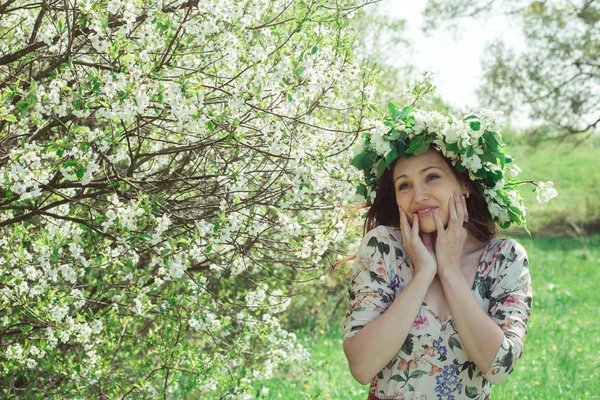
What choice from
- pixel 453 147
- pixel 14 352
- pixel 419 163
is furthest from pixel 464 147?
pixel 14 352

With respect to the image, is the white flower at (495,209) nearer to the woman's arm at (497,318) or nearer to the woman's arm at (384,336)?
the woman's arm at (497,318)

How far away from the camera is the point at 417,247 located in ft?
8.04

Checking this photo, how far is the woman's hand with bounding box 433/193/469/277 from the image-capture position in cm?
242

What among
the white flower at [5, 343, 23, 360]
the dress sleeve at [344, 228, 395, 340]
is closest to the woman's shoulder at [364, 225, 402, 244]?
the dress sleeve at [344, 228, 395, 340]

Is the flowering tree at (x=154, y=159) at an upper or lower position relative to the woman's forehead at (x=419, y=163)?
upper

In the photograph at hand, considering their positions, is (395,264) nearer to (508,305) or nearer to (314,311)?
(508,305)

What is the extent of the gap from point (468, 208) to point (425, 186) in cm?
25

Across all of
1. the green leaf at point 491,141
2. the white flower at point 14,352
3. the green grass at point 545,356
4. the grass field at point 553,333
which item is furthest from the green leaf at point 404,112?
the white flower at point 14,352

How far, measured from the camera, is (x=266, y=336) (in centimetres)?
411

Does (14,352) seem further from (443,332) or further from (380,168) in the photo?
(443,332)

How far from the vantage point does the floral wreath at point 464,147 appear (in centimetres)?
255

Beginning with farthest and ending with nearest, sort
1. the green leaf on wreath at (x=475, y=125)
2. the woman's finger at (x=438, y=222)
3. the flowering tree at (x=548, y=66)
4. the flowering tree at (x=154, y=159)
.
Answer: the flowering tree at (x=548, y=66)
the flowering tree at (x=154, y=159)
the green leaf on wreath at (x=475, y=125)
the woman's finger at (x=438, y=222)

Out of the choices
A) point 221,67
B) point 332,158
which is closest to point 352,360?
point 332,158

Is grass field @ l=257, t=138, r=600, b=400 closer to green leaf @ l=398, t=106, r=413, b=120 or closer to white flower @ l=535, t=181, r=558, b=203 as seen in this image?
white flower @ l=535, t=181, r=558, b=203
